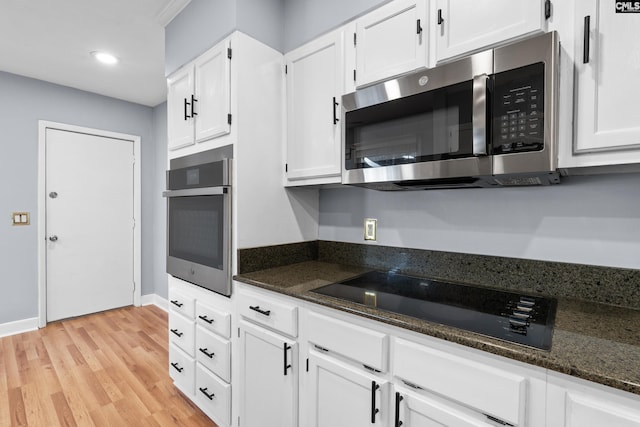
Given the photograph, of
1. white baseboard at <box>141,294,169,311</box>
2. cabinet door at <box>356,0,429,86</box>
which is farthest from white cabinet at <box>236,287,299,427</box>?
white baseboard at <box>141,294,169,311</box>

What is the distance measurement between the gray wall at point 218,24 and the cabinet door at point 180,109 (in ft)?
0.29

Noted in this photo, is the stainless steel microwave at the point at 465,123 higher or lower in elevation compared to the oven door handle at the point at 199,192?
higher

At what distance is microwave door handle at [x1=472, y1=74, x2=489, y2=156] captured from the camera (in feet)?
3.45

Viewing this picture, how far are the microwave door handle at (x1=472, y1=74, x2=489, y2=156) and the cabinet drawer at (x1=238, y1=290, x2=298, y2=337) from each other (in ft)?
3.15

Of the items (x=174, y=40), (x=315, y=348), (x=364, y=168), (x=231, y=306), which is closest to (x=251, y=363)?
(x=231, y=306)

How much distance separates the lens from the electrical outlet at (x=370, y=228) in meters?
1.83

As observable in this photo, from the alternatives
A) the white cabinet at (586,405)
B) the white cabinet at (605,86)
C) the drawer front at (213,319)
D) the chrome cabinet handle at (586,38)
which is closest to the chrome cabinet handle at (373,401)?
the white cabinet at (586,405)

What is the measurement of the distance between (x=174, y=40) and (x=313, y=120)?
4.11 feet

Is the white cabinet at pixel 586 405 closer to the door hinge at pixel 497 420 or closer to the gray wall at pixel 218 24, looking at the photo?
the door hinge at pixel 497 420

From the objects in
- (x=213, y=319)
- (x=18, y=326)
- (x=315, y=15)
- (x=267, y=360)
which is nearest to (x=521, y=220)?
(x=267, y=360)

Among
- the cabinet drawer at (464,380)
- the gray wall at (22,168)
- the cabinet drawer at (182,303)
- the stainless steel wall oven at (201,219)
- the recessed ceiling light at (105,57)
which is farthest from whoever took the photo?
the gray wall at (22,168)

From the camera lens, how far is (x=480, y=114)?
3.47 ft

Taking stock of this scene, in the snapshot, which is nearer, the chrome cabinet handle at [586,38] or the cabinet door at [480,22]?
the chrome cabinet handle at [586,38]

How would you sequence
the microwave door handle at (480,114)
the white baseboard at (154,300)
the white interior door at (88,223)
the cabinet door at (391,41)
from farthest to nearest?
the white baseboard at (154,300) → the white interior door at (88,223) → the cabinet door at (391,41) → the microwave door handle at (480,114)
